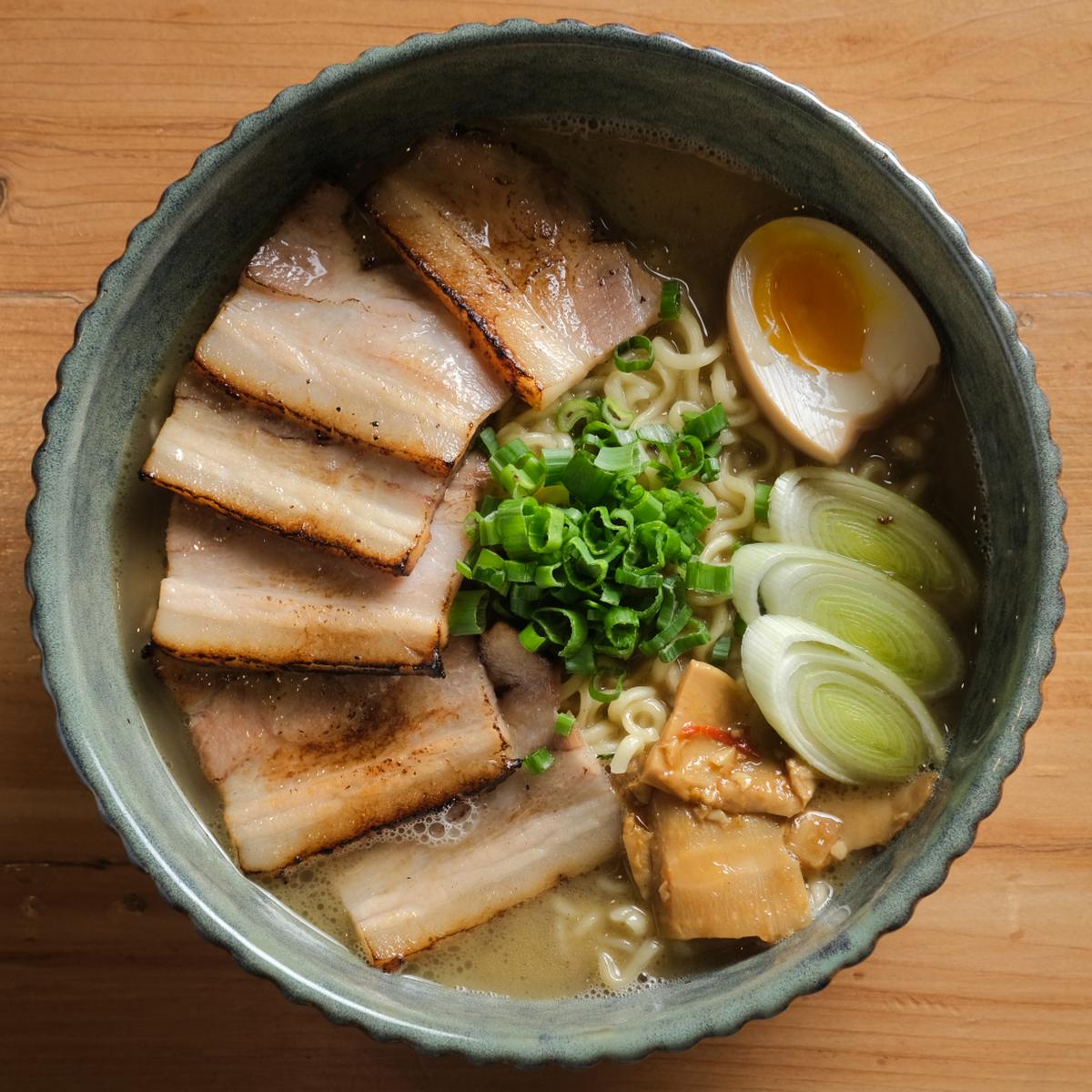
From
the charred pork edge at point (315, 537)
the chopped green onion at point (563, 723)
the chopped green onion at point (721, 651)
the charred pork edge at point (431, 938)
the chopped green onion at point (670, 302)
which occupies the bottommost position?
the charred pork edge at point (431, 938)

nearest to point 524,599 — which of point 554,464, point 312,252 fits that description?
point 554,464

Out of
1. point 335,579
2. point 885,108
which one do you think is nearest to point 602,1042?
point 335,579

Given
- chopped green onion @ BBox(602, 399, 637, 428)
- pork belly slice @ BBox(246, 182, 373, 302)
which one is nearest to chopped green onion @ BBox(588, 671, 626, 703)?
chopped green onion @ BBox(602, 399, 637, 428)

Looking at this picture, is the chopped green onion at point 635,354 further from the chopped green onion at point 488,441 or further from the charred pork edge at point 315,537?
the charred pork edge at point 315,537

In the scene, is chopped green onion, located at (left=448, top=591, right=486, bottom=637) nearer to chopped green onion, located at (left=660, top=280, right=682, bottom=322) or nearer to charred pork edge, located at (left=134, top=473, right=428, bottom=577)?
charred pork edge, located at (left=134, top=473, right=428, bottom=577)

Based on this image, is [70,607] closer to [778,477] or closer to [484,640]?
[484,640]

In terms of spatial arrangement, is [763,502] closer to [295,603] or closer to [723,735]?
[723,735]

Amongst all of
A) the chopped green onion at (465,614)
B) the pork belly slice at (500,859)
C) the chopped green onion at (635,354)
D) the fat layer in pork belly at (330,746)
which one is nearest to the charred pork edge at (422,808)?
the fat layer in pork belly at (330,746)
